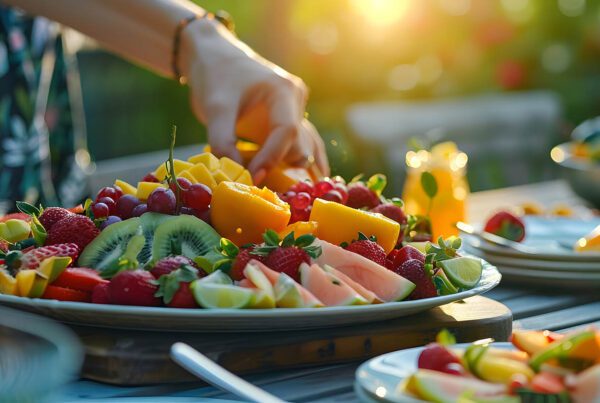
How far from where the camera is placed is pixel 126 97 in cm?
599

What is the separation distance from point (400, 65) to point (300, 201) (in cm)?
529

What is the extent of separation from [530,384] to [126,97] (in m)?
5.41

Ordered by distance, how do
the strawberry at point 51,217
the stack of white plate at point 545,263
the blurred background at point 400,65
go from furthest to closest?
the blurred background at point 400,65
the stack of white plate at point 545,263
the strawberry at point 51,217

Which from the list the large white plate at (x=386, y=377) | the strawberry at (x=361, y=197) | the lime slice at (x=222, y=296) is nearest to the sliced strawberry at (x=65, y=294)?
the lime slice at (x=222, y=296)

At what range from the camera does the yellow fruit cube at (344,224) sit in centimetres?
121

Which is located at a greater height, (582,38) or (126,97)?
(582,38)

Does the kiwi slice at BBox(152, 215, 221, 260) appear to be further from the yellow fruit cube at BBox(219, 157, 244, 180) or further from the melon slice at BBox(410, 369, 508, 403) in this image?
the melon slice at BBox(410, 369, 508, 403)

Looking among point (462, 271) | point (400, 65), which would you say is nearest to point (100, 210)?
point (462, 271)

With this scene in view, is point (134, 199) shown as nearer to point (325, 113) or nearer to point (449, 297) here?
point (449, 297)

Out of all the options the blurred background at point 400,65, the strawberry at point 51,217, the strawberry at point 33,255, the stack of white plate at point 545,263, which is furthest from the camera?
the blurred background at point 400,65

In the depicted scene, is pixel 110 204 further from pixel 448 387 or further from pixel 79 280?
pixel 448 387

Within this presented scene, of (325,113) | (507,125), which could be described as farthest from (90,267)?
(325,113)

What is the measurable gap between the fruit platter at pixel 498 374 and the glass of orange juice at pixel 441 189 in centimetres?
97

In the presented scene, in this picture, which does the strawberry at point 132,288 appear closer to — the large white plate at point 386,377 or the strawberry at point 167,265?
the strawberry at point 167,265
